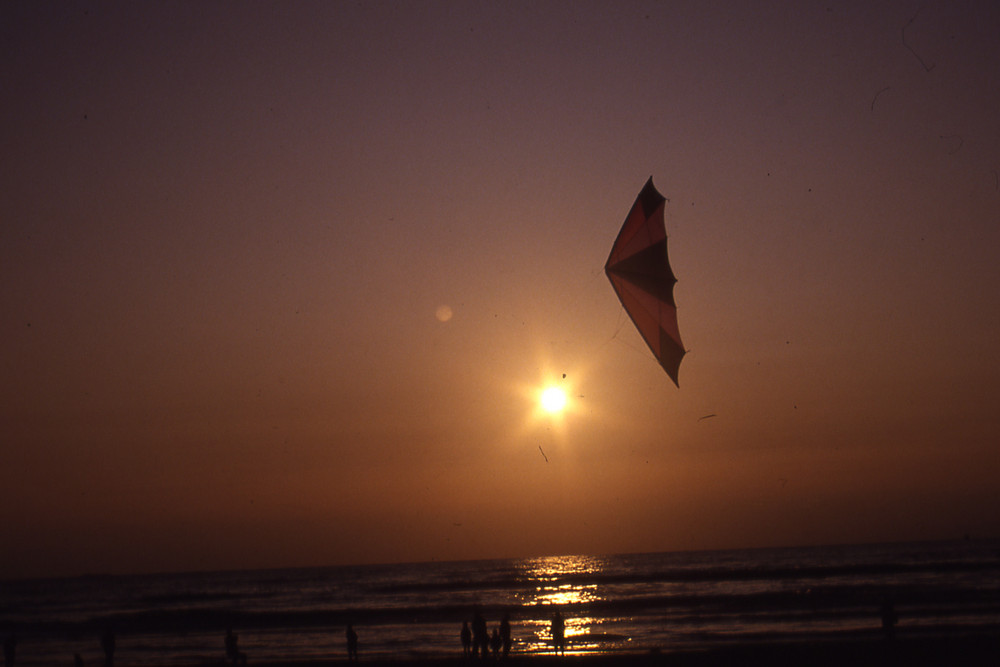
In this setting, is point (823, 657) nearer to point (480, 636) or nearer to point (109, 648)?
point (480, 636)

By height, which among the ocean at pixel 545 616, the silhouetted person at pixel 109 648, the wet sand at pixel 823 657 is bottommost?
the wet sand at pixel 823 657

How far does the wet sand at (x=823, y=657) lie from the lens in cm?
1688

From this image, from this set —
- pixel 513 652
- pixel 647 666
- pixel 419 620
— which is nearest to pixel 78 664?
pixel 513 652

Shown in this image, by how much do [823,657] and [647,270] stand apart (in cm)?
950

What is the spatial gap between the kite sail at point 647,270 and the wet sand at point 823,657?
7.43 m

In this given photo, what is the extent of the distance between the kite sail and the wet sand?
24.4ft

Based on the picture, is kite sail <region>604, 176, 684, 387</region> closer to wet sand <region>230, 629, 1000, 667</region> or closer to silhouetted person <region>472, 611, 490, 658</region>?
wet sand <region>230, 629, 1000, 667</region>

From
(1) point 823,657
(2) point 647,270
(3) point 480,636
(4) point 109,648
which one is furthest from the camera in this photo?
(4) point 109,648

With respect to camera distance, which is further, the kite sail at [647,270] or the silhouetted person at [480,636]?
the silhouetted person at [480,636]

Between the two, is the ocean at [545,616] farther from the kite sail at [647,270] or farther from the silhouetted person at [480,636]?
the kite sail at [647,270]

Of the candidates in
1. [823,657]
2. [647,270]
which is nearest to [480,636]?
[823,657]

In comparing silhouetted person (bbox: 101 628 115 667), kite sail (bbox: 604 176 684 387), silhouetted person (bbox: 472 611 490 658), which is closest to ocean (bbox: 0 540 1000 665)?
silhouetted person (bbox: 101 628 115 667)

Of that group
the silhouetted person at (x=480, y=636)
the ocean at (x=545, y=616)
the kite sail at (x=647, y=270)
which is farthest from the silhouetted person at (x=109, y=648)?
the kite sail at (x=647, y=270)

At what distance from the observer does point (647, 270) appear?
13172 millimetres
